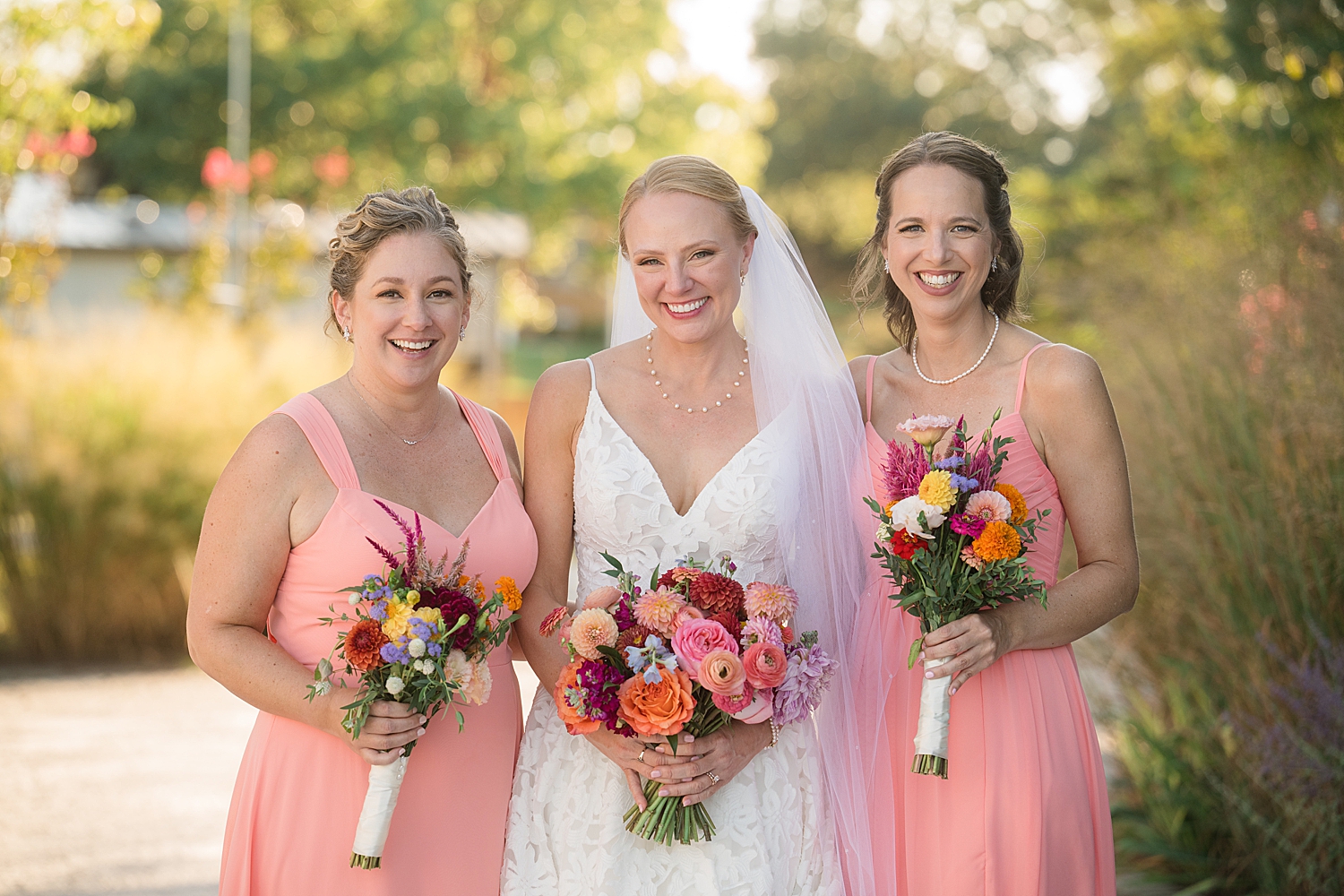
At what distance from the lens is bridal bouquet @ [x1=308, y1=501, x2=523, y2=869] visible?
2822 millimetres

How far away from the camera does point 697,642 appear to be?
117 inches

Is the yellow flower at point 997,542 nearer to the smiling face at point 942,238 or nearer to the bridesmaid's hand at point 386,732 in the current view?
the smiling face at point 942,238

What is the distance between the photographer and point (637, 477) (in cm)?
354

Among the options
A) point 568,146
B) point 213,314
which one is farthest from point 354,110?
point 213,314

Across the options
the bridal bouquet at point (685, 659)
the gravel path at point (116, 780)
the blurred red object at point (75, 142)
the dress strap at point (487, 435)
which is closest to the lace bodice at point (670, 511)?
the dress strap at point (487, 435)

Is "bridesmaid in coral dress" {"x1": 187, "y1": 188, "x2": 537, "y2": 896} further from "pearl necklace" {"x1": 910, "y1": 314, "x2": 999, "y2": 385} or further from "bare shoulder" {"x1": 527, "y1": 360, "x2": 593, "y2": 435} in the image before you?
"pearl necklace" {"x1": 910, "y1": 314, "x2": 999, "y2": 385}

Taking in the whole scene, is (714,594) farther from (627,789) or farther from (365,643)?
(365,643)

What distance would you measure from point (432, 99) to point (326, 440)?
1789 cm

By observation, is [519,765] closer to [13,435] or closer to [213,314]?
[13,435]

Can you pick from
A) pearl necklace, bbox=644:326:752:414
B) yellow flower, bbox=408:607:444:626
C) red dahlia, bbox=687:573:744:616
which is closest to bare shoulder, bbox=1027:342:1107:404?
pearl necklace, bbox=644:326:752:414

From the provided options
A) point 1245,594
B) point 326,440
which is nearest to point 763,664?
point 326,440

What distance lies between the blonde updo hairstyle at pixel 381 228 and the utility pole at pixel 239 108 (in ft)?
49.1

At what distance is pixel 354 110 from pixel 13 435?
42.4ft

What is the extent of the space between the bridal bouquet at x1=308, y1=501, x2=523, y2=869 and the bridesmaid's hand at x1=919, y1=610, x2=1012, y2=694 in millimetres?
1069
